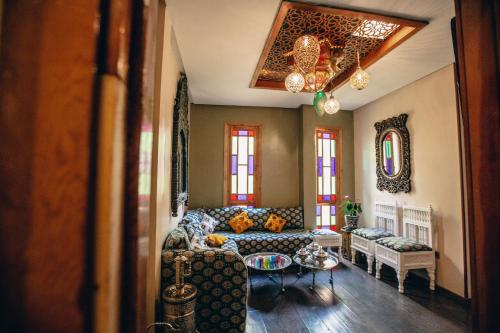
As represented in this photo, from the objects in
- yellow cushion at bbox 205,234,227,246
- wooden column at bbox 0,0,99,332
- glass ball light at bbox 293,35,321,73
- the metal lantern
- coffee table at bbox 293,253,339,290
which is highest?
glass ball light at bbox 293,35,321,73

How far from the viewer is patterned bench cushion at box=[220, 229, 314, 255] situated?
3660 mm

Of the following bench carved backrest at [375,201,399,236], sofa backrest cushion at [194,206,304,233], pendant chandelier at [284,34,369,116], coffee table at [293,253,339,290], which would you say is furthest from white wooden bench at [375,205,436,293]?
pendant chandelier at [284,34,369,116]

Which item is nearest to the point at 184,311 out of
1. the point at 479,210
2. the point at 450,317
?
the point at 479,210

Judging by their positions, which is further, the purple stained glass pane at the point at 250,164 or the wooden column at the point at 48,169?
the purple stained glass pane at the point at 250,164

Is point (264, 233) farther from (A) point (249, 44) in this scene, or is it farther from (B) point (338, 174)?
(A) point (249, 44)

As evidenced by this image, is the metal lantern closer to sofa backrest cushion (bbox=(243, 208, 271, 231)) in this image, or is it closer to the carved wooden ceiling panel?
the carved wooden ceiling panel

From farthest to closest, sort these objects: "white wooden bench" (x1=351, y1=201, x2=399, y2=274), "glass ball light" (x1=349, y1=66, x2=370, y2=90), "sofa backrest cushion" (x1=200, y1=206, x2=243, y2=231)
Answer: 1. "sofa backrest cushion" (x1=200, y1=206, x2=243, y2=231)
2. "white wooden bench" (x1=351, y1=201, x2=399, y2=274)
3. "glass ball light" (x1=349, y1=66, x2=370, y2=90)

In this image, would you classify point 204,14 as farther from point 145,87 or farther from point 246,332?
point 246,332

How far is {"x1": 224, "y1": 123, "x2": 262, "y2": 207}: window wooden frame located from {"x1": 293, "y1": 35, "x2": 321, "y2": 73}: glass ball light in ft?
8.96

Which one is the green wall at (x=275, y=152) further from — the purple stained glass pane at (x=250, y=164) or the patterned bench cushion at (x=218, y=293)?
the patterned bench cushion at (x=218, y=293)

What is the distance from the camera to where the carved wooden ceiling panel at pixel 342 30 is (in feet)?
6.71

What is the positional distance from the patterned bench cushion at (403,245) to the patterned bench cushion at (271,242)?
1127 mm

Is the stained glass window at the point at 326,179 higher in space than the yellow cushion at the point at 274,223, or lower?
higher

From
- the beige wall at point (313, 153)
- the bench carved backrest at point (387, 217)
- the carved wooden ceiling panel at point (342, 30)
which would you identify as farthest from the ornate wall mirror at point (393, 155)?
the carved wooden ceiling panel at point (342, 30)
